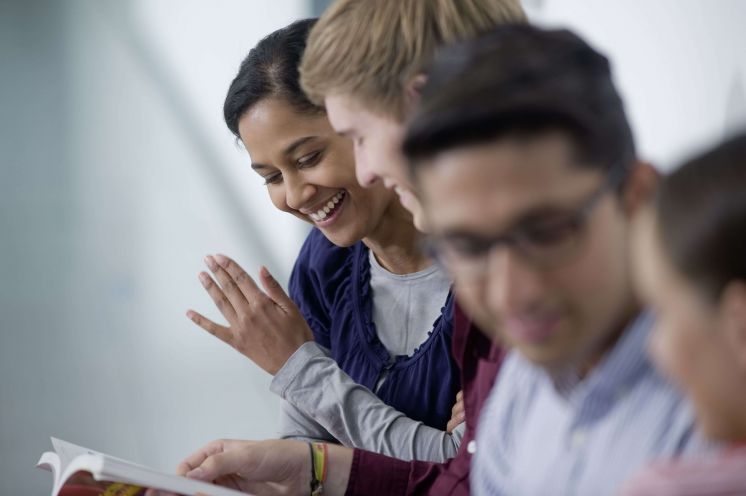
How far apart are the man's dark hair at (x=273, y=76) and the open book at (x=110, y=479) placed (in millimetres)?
661

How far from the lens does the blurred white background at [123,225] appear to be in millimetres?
3055

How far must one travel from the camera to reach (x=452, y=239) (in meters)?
0.79

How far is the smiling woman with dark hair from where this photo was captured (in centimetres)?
159

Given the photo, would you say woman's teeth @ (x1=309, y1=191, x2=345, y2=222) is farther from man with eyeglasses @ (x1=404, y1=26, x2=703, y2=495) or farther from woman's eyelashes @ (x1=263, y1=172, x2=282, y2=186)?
man with eyeglasses @ (x1=404, y1=26, x2=703, y2=495)

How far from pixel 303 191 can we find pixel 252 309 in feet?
0.70

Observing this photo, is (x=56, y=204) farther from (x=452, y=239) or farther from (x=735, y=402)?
(x=735, y=402)

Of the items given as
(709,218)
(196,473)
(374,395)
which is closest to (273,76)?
(374,395)

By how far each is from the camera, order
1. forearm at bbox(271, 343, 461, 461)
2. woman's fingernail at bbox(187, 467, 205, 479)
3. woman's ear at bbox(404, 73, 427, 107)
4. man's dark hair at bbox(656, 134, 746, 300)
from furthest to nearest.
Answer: forearm at bbox(271, 343, 461, 461), woman's fingernail at bbox(187, 467, 205, 479), woman's ear at bbox(404, 73, 427, 107), man's dark hair at bbox(656, 134, 746, 300)

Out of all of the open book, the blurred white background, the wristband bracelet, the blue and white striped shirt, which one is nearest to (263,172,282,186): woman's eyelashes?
the wristband bracelet

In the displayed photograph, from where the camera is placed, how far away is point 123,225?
3223 mm

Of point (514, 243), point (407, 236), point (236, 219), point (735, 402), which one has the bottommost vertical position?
point (236, 219)

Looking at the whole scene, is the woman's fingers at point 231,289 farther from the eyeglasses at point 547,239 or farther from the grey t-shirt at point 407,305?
the eyeglasses at point 547,239

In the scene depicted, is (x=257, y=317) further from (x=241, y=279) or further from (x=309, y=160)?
(x=309, y=160)

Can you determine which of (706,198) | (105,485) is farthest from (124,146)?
(706,198)
